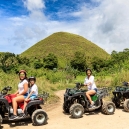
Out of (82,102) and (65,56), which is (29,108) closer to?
(82,102)

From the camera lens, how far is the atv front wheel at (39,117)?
717cm

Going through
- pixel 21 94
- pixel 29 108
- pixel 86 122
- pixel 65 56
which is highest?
pixel 65 56

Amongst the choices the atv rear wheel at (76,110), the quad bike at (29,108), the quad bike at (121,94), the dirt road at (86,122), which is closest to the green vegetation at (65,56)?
the quad bike at (121,94)

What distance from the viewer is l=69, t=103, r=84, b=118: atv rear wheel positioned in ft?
26.4

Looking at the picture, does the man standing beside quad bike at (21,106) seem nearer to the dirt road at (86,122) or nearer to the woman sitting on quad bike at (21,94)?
the woman sitting on quad bike at (21,94)

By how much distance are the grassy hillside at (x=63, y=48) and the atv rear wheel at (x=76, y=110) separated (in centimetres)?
6163

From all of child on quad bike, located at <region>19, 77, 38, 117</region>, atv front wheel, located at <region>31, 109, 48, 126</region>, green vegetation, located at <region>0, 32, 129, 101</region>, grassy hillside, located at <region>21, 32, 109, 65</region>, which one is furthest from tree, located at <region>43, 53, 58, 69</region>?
atv front wheel, located at <region>31, 109, 48, 126</region>

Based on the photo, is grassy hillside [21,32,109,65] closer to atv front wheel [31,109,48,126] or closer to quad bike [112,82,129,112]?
quad bike [112,82,129,112]

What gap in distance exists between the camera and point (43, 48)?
80.8 m

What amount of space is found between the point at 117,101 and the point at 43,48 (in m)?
72.0

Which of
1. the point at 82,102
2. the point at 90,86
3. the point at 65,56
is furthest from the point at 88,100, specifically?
the point at 65,56

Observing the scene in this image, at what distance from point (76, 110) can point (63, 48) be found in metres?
72.4

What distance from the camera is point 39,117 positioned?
7.34m

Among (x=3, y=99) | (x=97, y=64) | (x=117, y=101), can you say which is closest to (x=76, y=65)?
(x=97, y=64)
